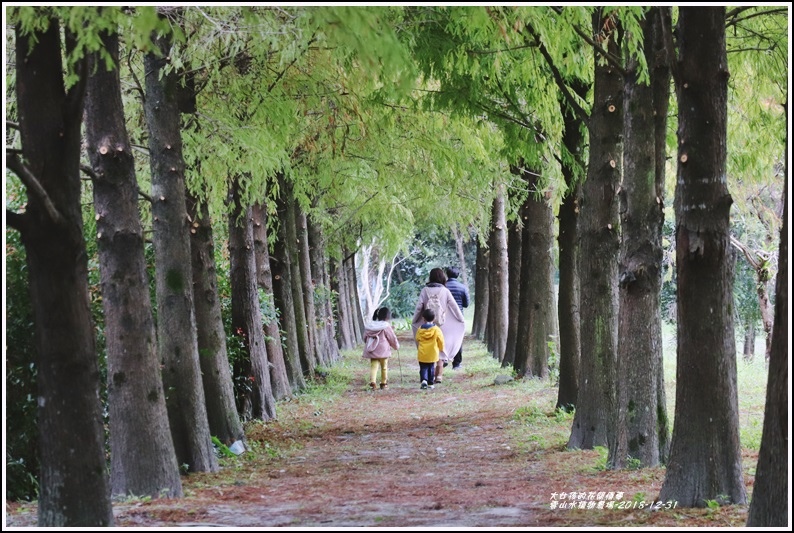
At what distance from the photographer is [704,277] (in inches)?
248

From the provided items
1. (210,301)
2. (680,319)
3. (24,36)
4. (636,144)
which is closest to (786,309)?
(680,319)

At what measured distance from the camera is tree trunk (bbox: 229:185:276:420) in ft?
44.1

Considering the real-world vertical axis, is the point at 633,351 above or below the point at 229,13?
below

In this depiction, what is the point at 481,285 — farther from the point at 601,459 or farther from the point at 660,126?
the point at 660,126

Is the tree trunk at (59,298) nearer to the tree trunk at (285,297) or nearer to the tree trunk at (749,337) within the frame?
the tree trunk at (285,297)

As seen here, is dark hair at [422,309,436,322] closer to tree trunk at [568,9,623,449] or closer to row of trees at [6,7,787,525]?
row of trees at [6,7,787,525]

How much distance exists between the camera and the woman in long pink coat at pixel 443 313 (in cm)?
1977

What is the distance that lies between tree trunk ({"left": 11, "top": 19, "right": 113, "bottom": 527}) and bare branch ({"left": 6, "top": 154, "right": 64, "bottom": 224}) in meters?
0.03

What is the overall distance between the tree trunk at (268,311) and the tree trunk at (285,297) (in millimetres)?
703

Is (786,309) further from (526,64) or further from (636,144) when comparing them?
(526,64)

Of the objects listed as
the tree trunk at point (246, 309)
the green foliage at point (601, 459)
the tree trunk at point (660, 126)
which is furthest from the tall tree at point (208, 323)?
the tree trunk at point (660, 126)

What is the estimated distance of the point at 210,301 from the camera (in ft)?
35.3

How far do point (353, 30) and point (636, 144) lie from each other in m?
3.79

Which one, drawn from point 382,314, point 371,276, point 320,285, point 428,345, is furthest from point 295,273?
point 371,276
